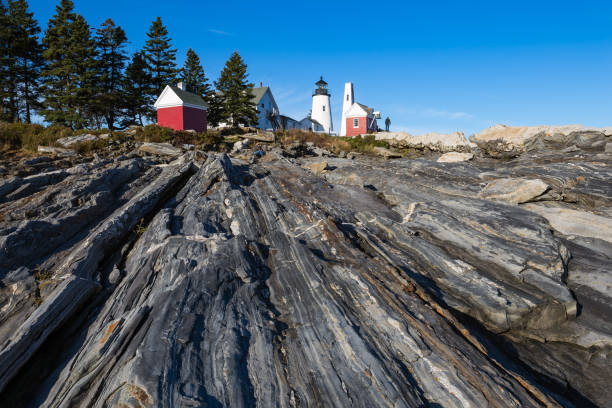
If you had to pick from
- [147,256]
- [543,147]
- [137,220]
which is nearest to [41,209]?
[137,220]

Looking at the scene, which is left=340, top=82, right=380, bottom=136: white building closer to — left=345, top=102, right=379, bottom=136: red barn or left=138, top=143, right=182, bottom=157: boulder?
left=345, top=102, right=379, bottom=136: red barn

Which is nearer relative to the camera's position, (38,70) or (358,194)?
(358,194)

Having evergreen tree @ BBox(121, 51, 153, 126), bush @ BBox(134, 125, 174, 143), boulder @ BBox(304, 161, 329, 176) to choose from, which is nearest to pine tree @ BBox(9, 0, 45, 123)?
evergreen tree @ BBox(121, 51, 153, 126)

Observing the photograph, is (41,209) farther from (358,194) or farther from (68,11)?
(68,11)

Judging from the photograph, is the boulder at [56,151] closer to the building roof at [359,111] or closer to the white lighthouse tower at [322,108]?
the building roof at [359,111]

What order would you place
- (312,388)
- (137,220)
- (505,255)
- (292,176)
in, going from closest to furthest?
(312,388)
(505,255)
(137,220)
(292,176)

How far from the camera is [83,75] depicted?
36.5 meters

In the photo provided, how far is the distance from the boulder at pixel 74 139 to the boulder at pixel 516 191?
81.2 ft

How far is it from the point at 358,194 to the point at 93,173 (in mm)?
11209

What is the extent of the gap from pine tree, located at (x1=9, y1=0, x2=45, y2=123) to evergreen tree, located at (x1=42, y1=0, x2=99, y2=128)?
2.74 m

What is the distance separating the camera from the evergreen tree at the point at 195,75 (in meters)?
49.0

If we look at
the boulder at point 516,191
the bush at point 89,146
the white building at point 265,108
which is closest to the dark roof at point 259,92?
the white building at point 265,108

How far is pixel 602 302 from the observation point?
26.8ft

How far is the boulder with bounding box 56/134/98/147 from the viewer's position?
20406 mm
